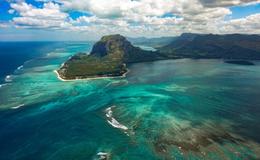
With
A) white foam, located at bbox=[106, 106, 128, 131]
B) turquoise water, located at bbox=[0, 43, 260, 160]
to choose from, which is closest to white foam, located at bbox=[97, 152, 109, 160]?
turquoise water, located at bbox=[0, 43, 260, 160]

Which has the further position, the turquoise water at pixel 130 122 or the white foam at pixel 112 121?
the white foam at pixel 112 121

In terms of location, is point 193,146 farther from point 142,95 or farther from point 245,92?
point 245,92

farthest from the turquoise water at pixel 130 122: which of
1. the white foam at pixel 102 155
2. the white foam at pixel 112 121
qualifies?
the white foam at pixel 102 155

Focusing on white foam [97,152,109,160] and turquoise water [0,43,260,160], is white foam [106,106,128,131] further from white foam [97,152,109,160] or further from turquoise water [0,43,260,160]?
white foam [97,152,109,160]

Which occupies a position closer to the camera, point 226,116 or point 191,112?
point 226,116

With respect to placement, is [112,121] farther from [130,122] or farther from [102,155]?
[102,155]

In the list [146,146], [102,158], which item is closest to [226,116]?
[146,146]

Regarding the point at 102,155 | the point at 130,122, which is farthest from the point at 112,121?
the point at 102,155

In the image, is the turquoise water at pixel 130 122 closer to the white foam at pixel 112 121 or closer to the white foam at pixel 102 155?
the white foam at pixel 112 121

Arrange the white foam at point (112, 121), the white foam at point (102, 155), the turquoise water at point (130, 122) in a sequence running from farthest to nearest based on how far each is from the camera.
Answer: the white foam at point (112, 121), the turquoise water at point (130, 122), the white foam at point (102, 155)
